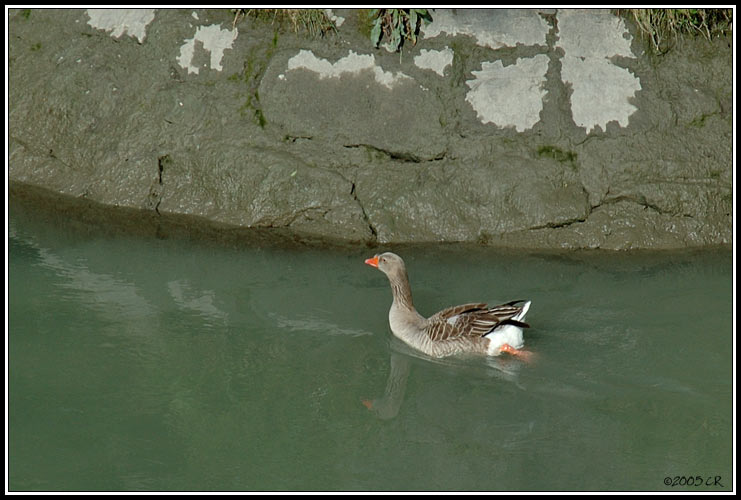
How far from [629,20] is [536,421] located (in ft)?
16.0

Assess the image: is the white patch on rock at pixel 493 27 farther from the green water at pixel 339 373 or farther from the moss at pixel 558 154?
the green water at pixel 339 373

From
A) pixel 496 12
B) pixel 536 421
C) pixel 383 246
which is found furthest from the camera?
→ pixel 496 12

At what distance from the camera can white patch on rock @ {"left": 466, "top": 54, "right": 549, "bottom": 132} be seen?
8.61 metres

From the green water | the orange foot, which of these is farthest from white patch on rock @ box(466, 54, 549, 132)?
the orange foot

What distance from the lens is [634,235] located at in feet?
27.3

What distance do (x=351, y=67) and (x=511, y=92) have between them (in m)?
1.61

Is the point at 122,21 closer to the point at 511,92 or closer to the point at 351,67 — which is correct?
the point at 351,67

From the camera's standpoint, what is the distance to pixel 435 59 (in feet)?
28.8

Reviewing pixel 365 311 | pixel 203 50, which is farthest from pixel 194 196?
pixel 365 311

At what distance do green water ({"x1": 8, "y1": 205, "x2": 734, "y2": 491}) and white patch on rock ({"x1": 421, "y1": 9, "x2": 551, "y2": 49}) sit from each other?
222cm

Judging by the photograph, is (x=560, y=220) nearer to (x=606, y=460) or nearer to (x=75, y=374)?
(x=606, y=460)

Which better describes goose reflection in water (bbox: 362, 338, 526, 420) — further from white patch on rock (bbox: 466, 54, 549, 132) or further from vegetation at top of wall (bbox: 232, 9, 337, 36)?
vegetation at top of wall (bbox: 232, 9, 337, 36)

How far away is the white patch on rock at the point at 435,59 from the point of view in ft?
28.7

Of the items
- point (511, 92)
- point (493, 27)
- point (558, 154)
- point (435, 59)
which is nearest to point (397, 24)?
point (435, 59)
